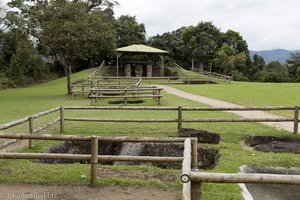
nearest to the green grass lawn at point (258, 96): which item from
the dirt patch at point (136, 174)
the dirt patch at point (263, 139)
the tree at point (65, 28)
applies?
the dirt patch at point (263, 139)

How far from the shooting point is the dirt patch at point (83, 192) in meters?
4.84

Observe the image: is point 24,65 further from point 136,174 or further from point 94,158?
point 94,158

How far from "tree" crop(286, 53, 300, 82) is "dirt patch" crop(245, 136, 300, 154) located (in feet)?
125

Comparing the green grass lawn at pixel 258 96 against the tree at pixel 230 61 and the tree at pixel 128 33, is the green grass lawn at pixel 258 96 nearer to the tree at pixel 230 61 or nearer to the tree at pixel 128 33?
the tree at pixel 230 61

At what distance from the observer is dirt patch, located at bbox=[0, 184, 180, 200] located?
4840 millimetres

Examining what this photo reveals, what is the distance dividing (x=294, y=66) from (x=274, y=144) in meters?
43.6

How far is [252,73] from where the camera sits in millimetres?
48125

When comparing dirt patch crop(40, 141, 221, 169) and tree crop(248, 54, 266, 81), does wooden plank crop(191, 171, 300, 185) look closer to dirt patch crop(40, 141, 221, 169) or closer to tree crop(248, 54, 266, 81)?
dirt patch crop(40, 141, 221, 169)

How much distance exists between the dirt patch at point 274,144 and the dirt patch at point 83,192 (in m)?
3.47

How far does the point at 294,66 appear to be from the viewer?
47.8 m

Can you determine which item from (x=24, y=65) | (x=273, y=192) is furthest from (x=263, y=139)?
(x=24, y=65)

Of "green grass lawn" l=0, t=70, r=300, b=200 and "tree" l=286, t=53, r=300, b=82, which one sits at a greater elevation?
"tree" l=286, t=53, r=300, b=82

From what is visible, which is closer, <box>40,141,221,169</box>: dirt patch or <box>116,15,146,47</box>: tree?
<box>40,141,221,169</box>: dirt patch

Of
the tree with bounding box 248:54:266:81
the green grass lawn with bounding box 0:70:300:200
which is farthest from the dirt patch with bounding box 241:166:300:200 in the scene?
the tree with bounding box 248:54:266:81
